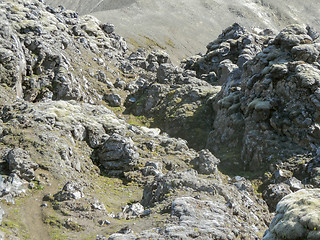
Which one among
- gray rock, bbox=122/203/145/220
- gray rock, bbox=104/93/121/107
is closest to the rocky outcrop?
gray rock, bbox=122/203/145/220

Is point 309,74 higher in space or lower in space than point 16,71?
higher

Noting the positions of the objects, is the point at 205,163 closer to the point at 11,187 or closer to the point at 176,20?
the point at 11,187

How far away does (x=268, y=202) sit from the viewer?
116 ft

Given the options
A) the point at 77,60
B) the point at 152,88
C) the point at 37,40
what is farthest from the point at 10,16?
the point at 152,88

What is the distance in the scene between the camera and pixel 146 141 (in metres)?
40.2

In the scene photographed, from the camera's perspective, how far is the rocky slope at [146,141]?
2270 cm

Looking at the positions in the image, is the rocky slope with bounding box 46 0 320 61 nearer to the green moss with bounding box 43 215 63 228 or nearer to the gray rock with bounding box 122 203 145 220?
the gray rock with bounding box 122 203 145 220

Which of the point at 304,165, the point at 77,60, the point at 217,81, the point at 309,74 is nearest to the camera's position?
the point at 304,165

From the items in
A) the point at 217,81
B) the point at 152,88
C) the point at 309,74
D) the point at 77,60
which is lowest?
the point at 77,60

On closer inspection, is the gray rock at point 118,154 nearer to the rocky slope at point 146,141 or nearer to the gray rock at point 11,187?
the rocky slope at point 146,141

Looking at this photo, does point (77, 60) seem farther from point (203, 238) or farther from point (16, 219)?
point (203, 238)

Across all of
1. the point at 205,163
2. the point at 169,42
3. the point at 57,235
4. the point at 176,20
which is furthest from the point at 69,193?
the point at 176,20

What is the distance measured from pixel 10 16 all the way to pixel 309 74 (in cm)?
4710

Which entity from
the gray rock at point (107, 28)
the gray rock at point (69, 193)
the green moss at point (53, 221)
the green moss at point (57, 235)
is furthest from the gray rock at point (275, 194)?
the gray rock at point (107, 28)
